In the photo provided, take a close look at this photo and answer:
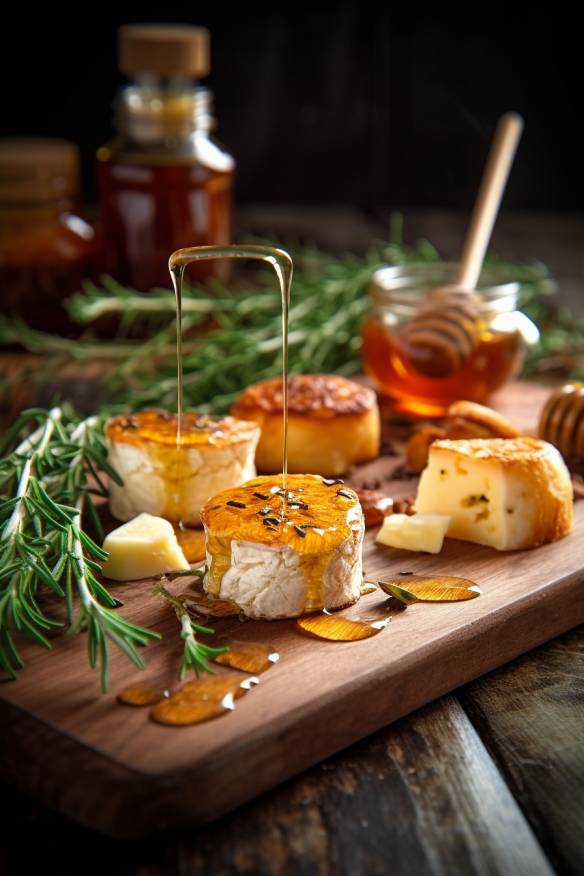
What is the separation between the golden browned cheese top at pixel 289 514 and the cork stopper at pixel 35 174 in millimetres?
1489

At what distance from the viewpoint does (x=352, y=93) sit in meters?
4.57

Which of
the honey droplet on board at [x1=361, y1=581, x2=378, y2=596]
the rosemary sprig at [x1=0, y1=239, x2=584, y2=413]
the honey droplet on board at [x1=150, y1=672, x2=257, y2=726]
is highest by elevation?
the honey droplet on board at [x1=150, y1=672, x2=257, y2=726]

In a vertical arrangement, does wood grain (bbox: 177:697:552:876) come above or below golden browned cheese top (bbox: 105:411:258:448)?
below

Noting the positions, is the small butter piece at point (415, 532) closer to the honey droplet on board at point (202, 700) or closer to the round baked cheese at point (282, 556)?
the round baked cheese at point (282, 556)

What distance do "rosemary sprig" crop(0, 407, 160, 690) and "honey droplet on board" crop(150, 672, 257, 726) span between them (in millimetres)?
71

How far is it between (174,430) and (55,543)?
15.9 inches

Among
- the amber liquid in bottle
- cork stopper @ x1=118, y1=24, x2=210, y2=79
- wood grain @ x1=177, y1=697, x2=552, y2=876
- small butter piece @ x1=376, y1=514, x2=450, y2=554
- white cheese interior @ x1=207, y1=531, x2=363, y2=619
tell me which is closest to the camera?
wood grain @ x1=177, y1=697, x2=552, y2=876

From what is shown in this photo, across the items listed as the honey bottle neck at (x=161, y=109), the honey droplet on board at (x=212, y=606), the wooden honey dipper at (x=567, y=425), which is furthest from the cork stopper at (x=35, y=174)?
the honey droplet on board at (x=212, y=606)

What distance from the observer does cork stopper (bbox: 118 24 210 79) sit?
9.30 feet

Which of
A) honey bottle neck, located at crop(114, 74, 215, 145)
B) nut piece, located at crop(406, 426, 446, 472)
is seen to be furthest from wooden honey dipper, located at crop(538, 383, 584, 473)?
honey bottle neck, located at crop(114, 74, 215, 145)

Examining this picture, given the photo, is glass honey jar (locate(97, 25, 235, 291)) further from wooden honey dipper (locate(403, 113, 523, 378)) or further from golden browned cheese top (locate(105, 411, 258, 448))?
golden browned cheese top (locate(105, 411, 258, 448))

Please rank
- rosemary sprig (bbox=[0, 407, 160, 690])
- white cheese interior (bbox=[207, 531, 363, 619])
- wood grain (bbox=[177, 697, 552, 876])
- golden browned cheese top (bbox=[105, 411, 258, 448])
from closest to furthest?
wood grain (bbox=[177, 697, 552, 876]), rosemary sprig (bbox=[0, 407, 160, 690]), white cheese interior (bbox=[207, 531, 363, 619]), golden browned cheese top (bbox=[105, 411, 258, 448])

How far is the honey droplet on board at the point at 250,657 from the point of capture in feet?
4.71

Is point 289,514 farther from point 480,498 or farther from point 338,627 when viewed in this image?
point 480,498
